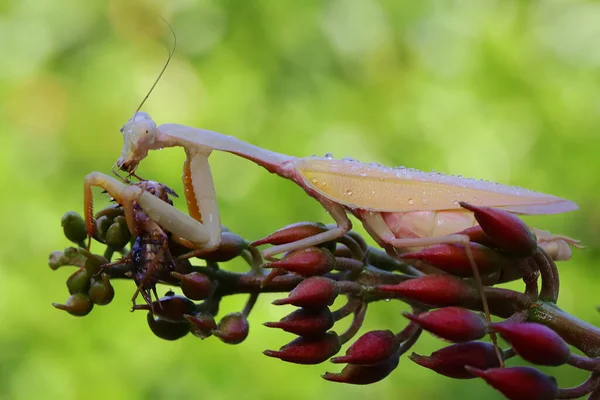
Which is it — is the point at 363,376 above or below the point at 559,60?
below

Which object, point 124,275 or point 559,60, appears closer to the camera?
point 124,275

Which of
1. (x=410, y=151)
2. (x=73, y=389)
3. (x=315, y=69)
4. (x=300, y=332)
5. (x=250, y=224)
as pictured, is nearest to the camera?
(x=300, y=332)

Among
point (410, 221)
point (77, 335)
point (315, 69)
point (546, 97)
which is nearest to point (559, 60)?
point (546, 97)

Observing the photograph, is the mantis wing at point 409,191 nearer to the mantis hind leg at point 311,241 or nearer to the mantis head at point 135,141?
the mantis hind leg at point 311,241

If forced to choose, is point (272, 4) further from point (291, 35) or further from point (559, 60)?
point (559, 60)

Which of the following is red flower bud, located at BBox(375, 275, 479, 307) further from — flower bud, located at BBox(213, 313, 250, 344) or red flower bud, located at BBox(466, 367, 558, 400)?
flower bud, located at BBox(213, 313, 250, 344)

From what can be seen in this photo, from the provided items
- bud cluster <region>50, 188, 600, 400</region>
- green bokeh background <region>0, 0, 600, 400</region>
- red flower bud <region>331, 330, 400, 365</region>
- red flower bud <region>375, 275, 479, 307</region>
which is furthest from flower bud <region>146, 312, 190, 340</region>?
green bokeh background <region>0, 0, 600, 400</region>

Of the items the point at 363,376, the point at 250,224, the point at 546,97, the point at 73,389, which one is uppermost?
the point at 546,97
